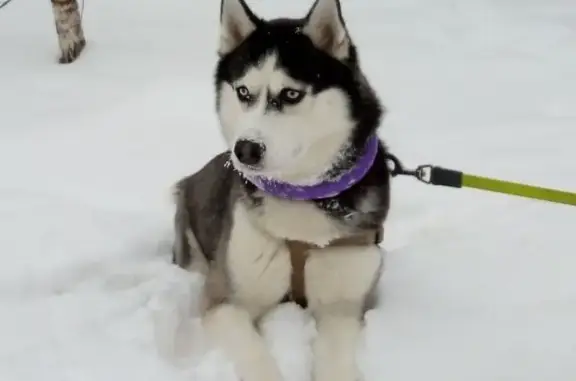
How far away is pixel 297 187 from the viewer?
235 centimetres

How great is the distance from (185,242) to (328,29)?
109 centimetres

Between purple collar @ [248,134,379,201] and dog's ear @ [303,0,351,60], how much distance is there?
0.94 ft

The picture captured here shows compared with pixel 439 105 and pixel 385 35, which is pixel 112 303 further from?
pixel 385 35

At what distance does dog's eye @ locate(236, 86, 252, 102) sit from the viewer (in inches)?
88.6

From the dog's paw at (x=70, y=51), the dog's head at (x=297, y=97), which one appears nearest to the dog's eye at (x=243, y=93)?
the dog's head at (x=297, y=97)

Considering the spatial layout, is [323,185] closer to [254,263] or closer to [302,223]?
[302,223]

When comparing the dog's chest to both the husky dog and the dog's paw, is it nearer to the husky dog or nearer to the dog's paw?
the husky dog

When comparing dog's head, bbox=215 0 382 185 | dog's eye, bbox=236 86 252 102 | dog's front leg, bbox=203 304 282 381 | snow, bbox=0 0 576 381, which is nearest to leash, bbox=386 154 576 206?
dog's head, bbox=215 0 382 185

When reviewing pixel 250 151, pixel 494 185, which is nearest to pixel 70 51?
pixel 250 151

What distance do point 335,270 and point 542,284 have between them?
2.56 feet

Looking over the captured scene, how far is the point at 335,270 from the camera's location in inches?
95.7

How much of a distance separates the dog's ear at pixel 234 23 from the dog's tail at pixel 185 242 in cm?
81

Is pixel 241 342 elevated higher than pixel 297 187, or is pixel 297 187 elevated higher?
pixel 297 187

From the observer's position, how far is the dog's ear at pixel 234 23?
2.31 m
